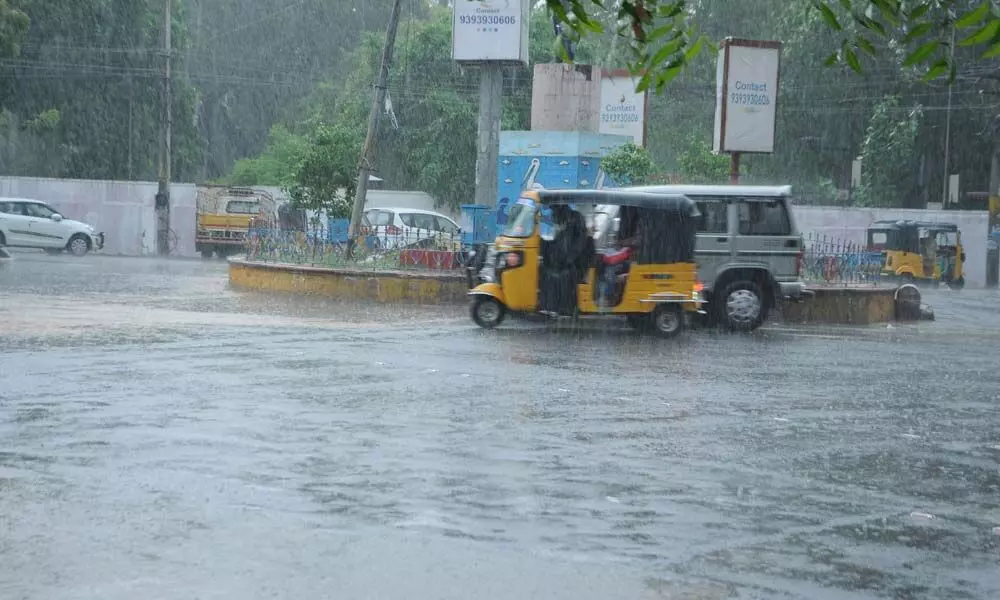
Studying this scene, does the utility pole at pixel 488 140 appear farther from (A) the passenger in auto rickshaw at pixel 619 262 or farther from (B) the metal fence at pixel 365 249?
(A) the passenger in auto rickshaw at pixel 619 262

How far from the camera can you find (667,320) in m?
18.1

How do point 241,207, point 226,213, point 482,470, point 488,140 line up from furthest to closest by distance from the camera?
1. point 226,213
2. point 241,207
3. point 488,140
4. point 482,470

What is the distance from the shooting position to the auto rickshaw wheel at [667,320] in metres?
18.1

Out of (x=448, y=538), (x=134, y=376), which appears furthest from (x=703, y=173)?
(x=448, y=538)

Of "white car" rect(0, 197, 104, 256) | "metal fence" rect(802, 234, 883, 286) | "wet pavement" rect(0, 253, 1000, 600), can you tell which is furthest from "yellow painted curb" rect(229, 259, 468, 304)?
"white car" rect(0, 197, 104, 256)

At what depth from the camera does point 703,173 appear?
1447 inches

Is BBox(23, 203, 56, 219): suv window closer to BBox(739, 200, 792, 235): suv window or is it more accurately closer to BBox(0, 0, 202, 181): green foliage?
BBox(0, 0, 202, 181): green foliage

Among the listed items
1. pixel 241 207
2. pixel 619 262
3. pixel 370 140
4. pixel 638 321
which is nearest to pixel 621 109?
pixel 241 207

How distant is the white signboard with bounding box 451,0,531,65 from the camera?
2828 cm

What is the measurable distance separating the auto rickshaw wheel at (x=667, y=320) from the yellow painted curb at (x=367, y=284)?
4799 mm

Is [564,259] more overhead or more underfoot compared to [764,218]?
more underfoot

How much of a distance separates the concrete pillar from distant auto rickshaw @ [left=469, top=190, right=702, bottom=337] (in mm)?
17267

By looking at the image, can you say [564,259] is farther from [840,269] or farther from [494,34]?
[494,34]

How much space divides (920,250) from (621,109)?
9.77 metres
